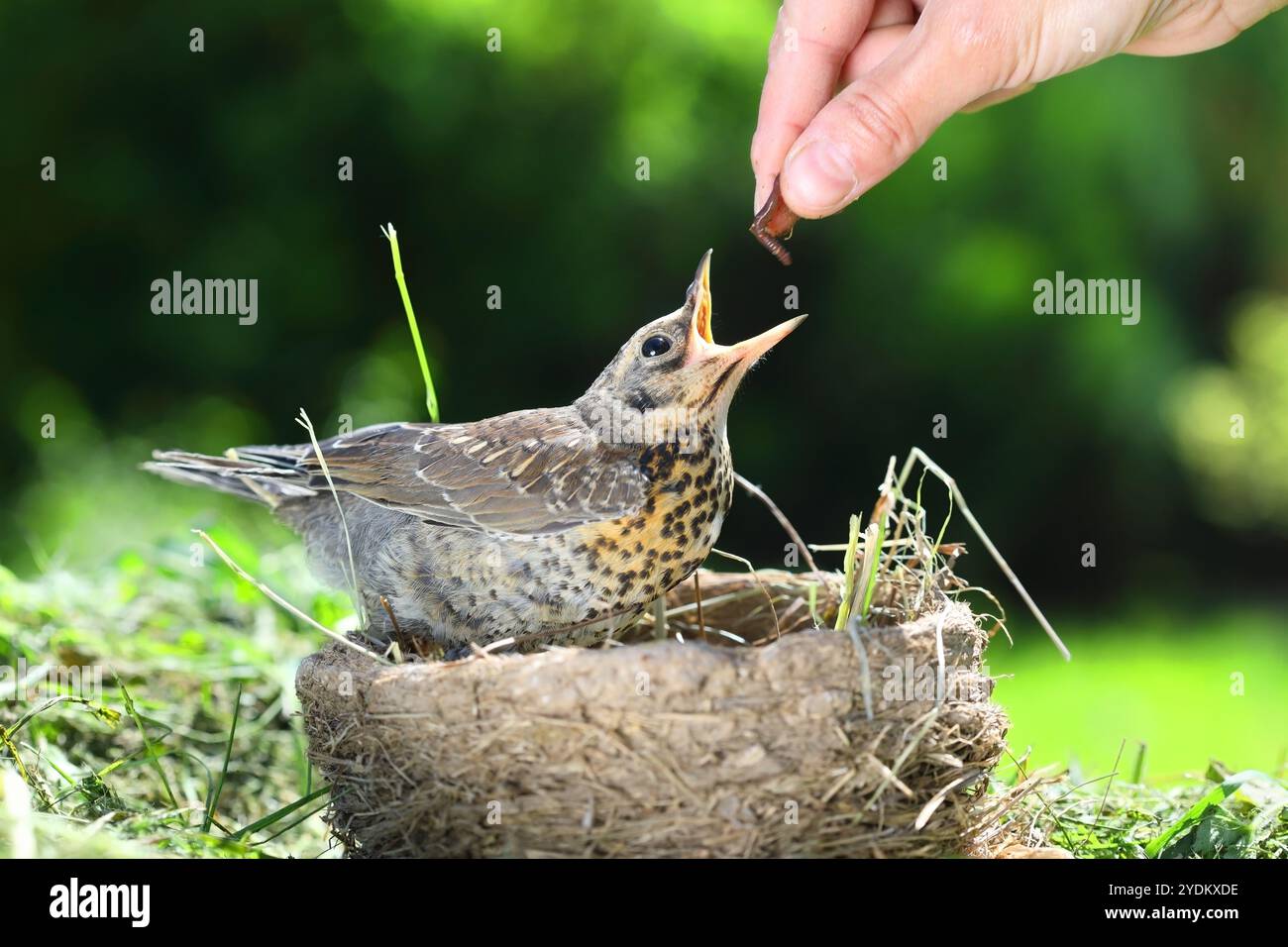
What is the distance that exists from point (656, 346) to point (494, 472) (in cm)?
37

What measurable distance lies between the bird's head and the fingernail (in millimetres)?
191

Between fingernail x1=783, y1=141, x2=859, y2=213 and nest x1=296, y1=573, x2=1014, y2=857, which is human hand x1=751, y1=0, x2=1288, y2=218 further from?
nest x1=296, y1=573, x2=1014, y2=857

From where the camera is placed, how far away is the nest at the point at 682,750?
1643mm

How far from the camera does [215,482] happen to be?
250 cm

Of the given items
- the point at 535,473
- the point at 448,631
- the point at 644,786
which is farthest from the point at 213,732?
the point at 644,786

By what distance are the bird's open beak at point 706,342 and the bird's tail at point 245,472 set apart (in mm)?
832

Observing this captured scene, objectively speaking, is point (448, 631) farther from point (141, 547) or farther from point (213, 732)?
point (141, 547)

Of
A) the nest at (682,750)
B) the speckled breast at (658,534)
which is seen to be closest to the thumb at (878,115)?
the speckled breast at (658,534)

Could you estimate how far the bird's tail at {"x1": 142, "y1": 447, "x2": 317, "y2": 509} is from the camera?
8.07 feet

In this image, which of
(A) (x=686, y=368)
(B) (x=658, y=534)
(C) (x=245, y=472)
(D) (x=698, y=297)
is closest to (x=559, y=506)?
(B) (x=658, y=534)

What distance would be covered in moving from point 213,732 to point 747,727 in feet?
4.71
